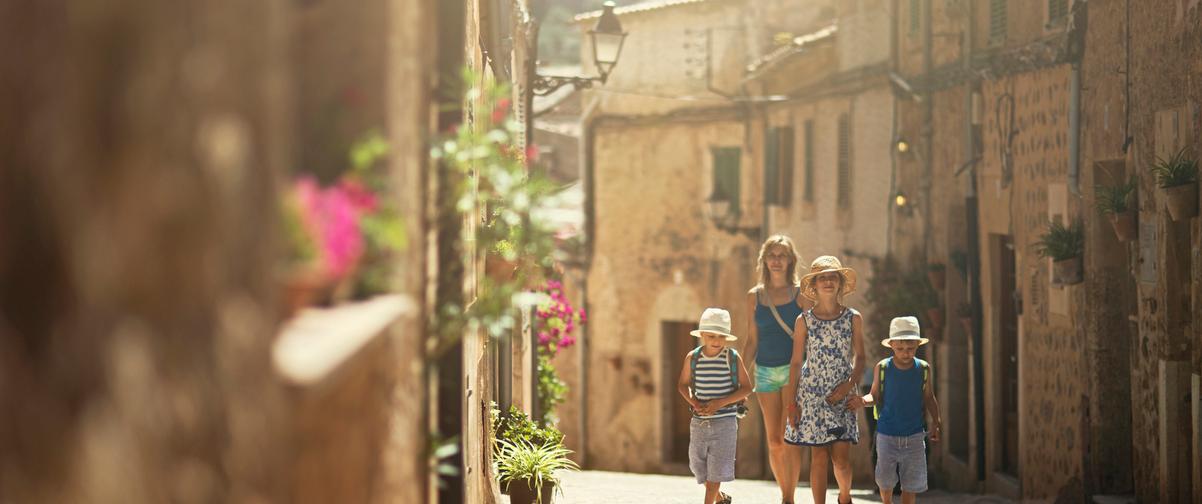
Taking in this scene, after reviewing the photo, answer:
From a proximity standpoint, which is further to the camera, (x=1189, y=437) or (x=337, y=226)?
(x=1189, y=437)

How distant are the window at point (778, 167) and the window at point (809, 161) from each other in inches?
30.5

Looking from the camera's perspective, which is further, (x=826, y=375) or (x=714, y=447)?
(x=714, y=447)

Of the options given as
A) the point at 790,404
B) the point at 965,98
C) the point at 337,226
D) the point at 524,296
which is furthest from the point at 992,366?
the point at 337,226

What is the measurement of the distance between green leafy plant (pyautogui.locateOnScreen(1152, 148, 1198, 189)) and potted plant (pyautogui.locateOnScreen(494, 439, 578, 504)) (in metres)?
4.38

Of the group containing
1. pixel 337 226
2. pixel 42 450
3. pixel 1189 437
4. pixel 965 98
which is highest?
pixel 965 98

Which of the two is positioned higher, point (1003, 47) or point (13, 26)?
point (1003, 47)

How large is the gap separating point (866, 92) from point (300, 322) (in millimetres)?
18157

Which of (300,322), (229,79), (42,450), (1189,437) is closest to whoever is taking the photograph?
(42,450)

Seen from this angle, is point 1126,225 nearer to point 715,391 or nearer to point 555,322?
point 715,391

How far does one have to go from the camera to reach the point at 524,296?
4.81m

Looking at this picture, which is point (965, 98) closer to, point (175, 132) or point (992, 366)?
point (992, 366)

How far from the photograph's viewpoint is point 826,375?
30.1 feet

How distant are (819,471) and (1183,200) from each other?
2803 mm

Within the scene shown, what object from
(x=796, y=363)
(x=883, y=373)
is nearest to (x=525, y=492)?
(x=796, y=363)
